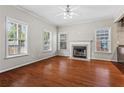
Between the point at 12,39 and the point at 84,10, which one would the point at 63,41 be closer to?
the point at 84,10

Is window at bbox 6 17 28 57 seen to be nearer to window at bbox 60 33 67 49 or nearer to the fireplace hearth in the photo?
the fireplace hearth

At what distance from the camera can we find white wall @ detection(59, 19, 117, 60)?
570 cm

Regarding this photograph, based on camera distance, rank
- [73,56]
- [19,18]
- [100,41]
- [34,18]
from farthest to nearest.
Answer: [73,56], [100,41], [34,18], [19,18]

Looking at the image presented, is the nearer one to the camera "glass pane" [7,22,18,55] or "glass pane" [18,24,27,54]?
"glass pane" [7,22,18,55]

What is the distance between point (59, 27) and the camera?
25.7 feet

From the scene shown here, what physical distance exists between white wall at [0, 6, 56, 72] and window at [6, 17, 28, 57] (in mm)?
204

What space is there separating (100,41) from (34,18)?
424cm

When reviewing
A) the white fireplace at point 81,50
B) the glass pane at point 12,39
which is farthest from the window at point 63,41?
the glass pane at point 12,39

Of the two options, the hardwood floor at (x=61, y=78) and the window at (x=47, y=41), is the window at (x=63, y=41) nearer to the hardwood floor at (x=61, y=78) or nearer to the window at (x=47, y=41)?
the window at (x=47, y=41)

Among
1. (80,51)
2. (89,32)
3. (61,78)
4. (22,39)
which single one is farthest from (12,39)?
(89,32)

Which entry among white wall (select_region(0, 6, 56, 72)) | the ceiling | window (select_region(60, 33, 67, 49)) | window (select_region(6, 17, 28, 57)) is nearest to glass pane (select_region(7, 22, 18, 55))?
window (select_region(6, 17, 28, 57))

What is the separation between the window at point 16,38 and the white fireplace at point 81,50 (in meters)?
3.34

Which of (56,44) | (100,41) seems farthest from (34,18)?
(100,41)

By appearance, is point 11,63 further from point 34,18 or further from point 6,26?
point 34,18
